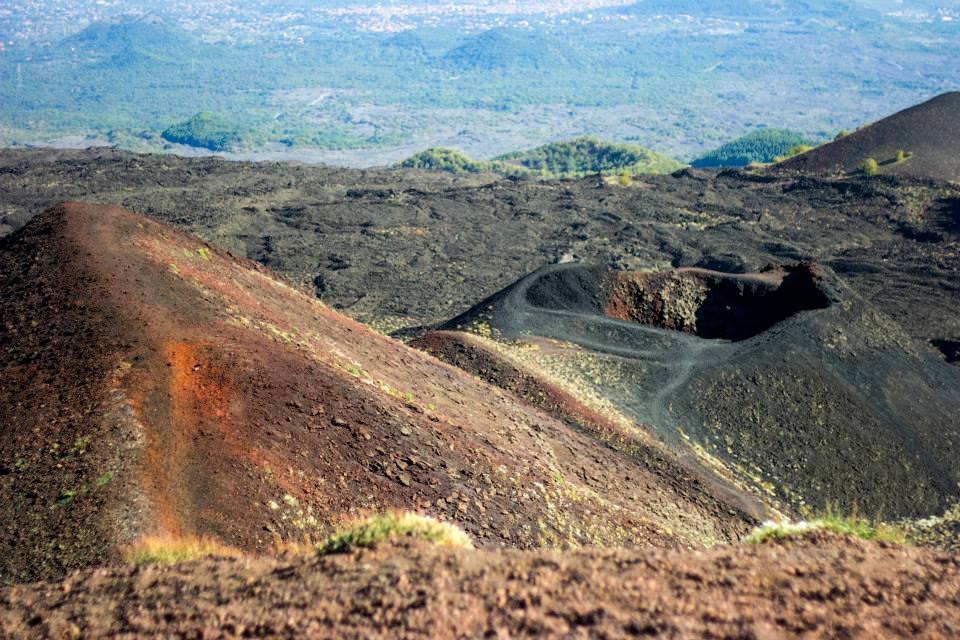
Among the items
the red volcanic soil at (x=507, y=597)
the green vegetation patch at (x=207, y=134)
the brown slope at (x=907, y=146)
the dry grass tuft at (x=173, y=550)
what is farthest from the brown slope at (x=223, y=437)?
the green vegetation patch at (x=207, y=134)

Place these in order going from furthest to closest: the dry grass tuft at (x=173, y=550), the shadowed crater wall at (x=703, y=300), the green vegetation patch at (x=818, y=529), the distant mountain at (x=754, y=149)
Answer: the distant mountain at (x=754, y=149) → the shadowed crater wall at (x=703, y=300) → the green vegetation patch at (x=818, y=529) → the dry grass tuft at (x=173, y=550)

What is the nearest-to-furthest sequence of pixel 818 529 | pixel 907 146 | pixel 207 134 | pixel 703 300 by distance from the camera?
1. pixel 818 529
2. pixel 703 300
3. pixel 907 146
4. pixel 207 134

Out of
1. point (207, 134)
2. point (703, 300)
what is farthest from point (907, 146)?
point (207, 134)

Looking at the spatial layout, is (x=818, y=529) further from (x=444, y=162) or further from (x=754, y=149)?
(x=754, y=149)

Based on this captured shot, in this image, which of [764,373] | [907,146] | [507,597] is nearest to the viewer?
[507,597]

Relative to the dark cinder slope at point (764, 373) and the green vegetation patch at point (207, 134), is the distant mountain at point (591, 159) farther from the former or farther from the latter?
the dark cinder slope at point (764, 373)

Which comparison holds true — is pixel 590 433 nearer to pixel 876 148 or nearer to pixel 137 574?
pixel 137 574
